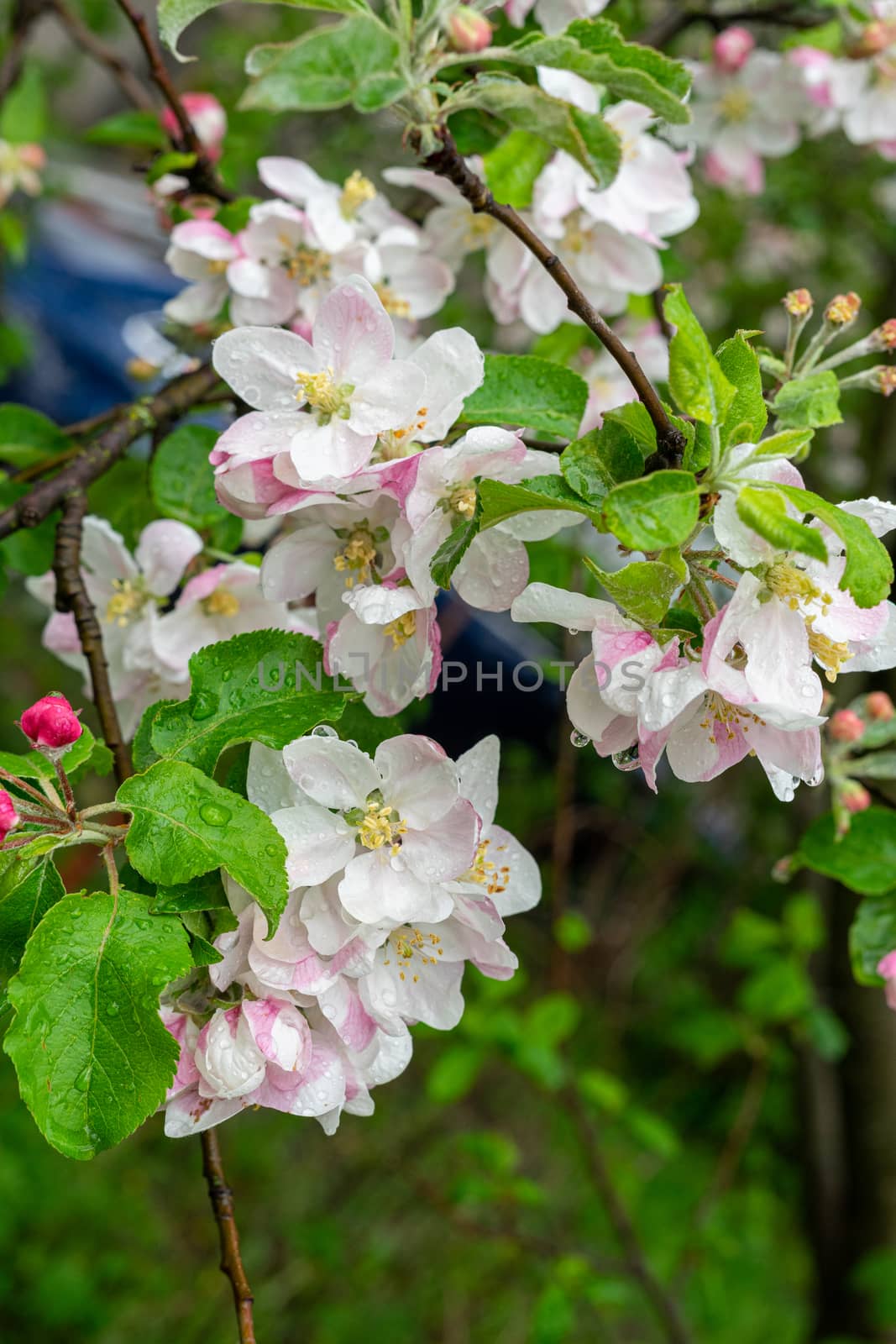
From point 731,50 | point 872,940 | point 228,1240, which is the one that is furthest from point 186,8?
point 731,50

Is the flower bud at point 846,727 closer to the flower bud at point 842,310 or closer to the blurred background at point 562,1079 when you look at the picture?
the flower bud at point 842,310

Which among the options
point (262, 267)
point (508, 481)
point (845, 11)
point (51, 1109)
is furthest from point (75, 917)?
point (845, 11)

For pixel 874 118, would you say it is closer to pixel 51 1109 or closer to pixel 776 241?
pixel 51 1109

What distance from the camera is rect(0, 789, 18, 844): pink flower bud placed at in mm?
697

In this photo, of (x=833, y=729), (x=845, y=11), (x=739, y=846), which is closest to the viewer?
(x=833, y=729)

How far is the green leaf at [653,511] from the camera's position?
64 cm

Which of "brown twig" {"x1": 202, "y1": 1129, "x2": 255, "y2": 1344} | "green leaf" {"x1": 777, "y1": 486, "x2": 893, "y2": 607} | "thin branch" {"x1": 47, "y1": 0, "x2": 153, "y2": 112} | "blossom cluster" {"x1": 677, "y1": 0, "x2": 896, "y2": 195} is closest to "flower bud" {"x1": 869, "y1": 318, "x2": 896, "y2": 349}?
"green leaf" {"x1": 777, "y1": 486, "x2": 893, "y2": 607}

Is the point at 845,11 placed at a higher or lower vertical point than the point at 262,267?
higher

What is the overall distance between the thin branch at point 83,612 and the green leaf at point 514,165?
0.53 meters

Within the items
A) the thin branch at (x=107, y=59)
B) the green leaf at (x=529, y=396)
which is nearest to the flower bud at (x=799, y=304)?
the green leaf at (x=529, y=396)

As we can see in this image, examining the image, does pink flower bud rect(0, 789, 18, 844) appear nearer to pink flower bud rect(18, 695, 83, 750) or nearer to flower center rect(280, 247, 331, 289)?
pink flower bud rect(18, 695, 83, 750)

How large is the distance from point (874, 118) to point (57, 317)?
346 cm

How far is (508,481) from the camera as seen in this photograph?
2.63ft

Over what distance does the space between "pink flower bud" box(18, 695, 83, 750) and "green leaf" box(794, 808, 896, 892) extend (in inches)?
28.6
